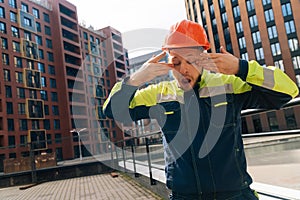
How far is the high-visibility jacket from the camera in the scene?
4.25ft

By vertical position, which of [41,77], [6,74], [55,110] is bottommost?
[55,110]

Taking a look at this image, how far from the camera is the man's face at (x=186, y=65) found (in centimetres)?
135

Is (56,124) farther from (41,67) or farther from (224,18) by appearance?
(224,18)

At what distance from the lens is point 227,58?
4.15 feet

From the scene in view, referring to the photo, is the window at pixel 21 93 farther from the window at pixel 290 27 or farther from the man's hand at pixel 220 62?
the man's hand at pixel 220 62

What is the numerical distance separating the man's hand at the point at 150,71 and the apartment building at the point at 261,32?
38.6 m

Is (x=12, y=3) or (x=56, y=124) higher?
(x=12, y=3)

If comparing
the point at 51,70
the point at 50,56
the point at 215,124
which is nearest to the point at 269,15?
the point at 50,56

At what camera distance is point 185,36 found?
1.39m

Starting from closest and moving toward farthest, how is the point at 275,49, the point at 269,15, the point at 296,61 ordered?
1. the point at 296,61
2. the point at 275,49
3. the point at 269,15

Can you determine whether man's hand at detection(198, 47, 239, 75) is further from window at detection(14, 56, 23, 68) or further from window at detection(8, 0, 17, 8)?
window at detection(8, 0, 17, 8)

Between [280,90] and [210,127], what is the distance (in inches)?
13.5

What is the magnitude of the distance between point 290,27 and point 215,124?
4551 centimetres

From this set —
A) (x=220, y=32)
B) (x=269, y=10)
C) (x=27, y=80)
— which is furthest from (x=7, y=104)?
(x=269, y=10)
